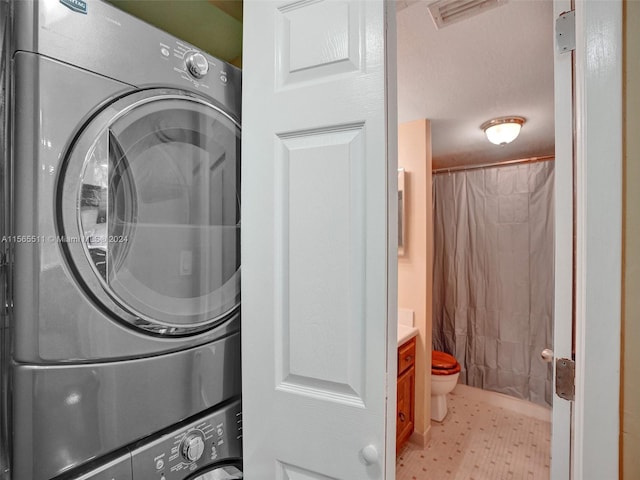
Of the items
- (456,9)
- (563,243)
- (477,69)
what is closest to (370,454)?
(563,243)

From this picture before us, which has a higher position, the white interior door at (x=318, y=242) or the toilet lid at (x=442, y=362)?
the white interior door at (x=318, y=242)

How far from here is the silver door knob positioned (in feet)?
2.52

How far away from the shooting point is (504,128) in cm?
252

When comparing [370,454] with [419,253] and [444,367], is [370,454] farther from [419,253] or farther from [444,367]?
[444,367]

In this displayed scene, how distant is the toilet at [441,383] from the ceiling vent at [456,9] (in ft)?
8.26

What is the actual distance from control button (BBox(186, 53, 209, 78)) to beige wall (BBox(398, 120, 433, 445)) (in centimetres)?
209

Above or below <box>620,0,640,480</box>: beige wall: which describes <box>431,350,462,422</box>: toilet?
below

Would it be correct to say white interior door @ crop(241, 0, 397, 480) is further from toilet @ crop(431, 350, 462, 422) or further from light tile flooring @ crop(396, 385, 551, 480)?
toilet @ crop(431, 350, 462, 422)

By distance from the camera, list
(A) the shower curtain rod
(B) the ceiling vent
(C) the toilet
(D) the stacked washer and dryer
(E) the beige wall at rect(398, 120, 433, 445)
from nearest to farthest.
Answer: (D) the stacked washer and dryer → (B) the ceiling vent → (E) the beige wall at rect(398, 120, 433, 445) → (C) the toilet → (A) the shower curtain rod

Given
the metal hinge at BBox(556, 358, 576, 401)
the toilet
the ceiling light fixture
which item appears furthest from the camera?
the toilet

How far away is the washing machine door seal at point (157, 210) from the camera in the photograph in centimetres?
68

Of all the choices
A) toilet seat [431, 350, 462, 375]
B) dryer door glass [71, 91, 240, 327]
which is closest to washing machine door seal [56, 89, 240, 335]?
dryer door glass [71, 91, 240, 327]

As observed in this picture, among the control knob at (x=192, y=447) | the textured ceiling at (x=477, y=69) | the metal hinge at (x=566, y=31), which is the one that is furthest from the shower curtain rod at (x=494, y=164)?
the control knob at (x=192, y=447)

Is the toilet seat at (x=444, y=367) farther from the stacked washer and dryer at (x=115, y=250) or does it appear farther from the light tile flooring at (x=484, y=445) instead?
the stacked washer and dryer at (x=115, y=250)
